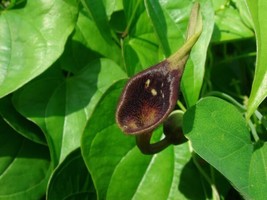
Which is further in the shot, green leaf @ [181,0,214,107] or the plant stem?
green leaf @ [181,0,214,107]

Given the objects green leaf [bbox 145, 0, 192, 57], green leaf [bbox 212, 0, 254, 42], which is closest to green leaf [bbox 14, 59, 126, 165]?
green leaf [bbox 145, 0, 192, 57]

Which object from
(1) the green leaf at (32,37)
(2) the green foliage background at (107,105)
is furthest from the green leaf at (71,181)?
(1) the green leaf at (32,37)

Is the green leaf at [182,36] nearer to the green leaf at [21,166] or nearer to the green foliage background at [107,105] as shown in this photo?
the green foliage background at [107,105]

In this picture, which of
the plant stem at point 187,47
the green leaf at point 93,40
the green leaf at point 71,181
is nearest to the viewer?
the plant stem at point 187,47

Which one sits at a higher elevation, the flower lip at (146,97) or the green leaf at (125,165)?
the flower lip at (146,97)

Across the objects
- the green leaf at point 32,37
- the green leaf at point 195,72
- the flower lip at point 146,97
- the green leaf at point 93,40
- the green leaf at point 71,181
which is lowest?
the green leaf at point 71,181

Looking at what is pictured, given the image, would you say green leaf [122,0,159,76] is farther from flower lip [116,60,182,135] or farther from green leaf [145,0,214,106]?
flower lip [116,60,182,135]

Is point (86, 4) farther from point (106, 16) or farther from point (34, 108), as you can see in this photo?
point (34, 108)
